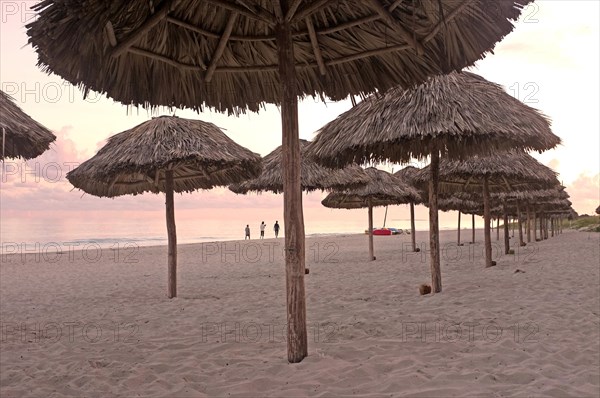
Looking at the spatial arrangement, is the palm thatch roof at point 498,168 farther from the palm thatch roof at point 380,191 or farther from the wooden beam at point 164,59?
the wooden beam at point 164,59

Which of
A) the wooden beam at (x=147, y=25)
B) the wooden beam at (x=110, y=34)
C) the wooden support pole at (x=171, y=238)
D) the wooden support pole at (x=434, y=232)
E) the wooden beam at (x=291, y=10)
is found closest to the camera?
the wooden beam at (x=147, y=25)

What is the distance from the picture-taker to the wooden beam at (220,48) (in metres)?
3.86

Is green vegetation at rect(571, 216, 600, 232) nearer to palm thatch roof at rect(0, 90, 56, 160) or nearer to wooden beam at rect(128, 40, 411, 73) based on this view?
wooden beam at rect(128, 40, 411, 73)

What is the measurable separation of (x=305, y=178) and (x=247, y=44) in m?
7.88

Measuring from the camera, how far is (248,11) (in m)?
3.66

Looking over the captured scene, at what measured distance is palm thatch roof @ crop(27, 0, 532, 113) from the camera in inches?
138

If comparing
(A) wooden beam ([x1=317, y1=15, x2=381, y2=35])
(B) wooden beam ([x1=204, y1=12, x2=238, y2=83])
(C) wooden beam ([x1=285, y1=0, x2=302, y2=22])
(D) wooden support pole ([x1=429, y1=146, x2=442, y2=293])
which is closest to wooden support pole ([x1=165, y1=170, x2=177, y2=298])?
(B) wooden beam ([x1=204, y1=12, x2=238, y2=83])

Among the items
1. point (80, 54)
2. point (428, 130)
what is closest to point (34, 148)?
point (80, 54)

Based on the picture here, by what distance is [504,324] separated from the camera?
5.42 metres

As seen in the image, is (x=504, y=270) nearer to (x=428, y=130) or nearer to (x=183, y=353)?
(x=428, y=130)

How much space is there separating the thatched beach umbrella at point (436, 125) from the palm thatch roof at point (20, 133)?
13.1ft

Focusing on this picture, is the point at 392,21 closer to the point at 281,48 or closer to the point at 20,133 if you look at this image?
the point at 281,48

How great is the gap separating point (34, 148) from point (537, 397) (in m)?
6.71

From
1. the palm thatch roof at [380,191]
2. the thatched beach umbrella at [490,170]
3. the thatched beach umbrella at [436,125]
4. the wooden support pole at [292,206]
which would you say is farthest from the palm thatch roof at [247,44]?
the palm thatch roof at [380,191]
